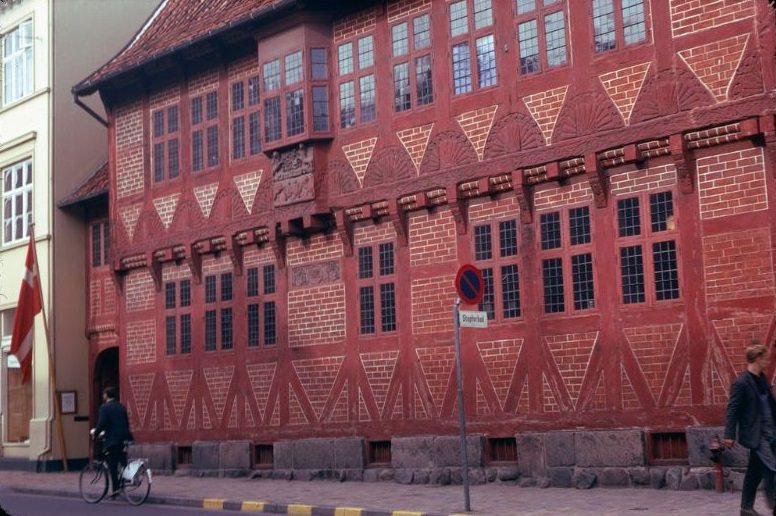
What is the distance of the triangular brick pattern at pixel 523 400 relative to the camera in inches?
719

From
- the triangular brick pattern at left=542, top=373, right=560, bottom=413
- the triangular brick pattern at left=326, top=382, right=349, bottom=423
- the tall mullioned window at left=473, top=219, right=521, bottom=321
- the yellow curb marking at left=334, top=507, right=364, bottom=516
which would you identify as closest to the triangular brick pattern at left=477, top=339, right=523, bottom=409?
the tall mullioned window at left=473, top=219, right=521, bottom=321

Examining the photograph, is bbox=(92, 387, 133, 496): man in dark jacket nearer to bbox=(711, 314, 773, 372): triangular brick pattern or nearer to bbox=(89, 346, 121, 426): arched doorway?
bbox=(711, 314, 773, 372): triangular brick pattern

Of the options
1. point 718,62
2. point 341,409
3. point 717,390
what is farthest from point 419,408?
point 718,62

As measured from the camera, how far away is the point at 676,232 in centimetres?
1656

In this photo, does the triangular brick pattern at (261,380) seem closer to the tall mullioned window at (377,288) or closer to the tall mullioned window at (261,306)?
the tall mullioned window at (261,306)

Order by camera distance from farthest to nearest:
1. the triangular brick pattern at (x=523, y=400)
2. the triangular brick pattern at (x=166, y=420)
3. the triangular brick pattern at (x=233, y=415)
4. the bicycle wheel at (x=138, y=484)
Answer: the triangular brick pattern at (x=166, y=420) → the triangular brick pattern at (x=233, y=415) → the bicycle wheel at (x=138, y=484) → the triangular brick pattern at (x=523, y=400)

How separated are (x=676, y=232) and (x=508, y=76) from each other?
399 centimetres

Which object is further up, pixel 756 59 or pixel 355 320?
pixel 756 59

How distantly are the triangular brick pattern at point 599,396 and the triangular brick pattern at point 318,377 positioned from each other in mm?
5579

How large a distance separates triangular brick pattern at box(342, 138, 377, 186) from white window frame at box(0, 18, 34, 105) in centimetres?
1304

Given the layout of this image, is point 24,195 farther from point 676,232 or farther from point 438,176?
point 676,232

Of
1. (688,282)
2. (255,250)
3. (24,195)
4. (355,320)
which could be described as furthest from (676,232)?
(24,195)

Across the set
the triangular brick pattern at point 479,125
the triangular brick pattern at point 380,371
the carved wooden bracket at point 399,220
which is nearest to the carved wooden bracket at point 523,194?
the triangular brick pattern at point 479,125

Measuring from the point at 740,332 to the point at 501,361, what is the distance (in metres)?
4.17
